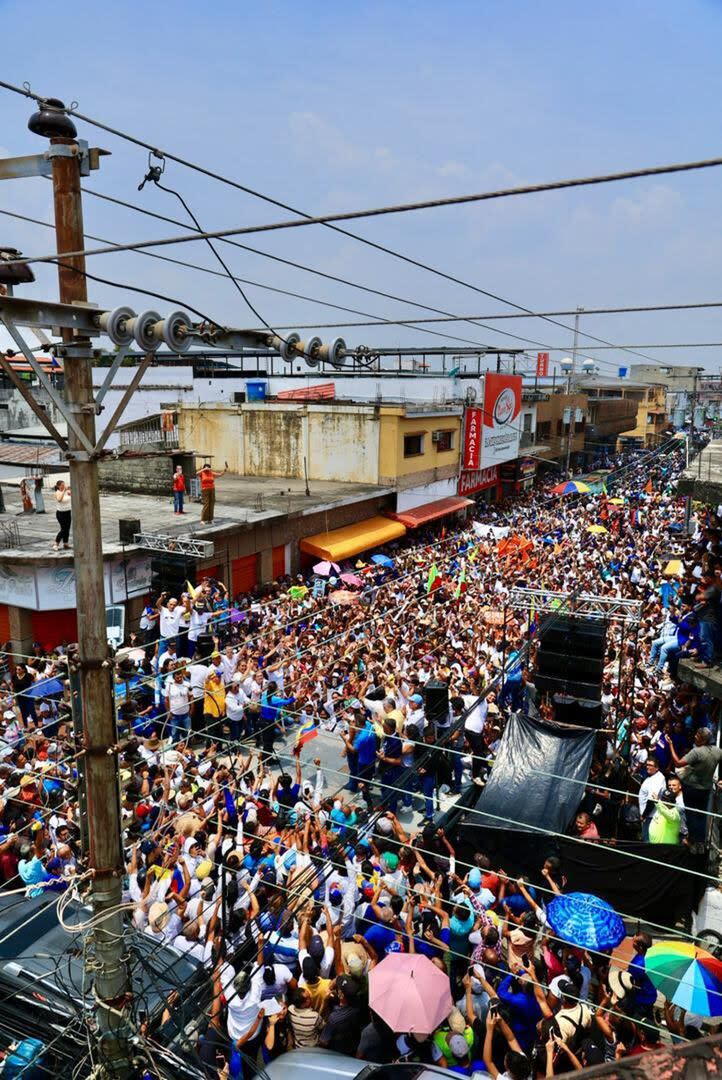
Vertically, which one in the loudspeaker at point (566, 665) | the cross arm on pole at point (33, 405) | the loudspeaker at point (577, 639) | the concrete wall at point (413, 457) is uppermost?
the cross arm on pole at point (33, 405)

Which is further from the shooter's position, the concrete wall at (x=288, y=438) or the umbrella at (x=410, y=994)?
the concrete wall at (x=288, y=438)

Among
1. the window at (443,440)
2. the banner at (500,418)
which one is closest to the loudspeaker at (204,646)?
the window at (443,440)

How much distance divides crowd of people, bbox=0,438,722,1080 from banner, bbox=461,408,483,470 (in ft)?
55.3

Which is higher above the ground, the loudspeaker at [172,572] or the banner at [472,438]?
the banner at [472,438]

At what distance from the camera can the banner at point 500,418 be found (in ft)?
108

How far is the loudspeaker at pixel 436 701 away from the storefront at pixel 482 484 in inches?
901

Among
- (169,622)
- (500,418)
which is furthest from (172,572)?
(500,418)

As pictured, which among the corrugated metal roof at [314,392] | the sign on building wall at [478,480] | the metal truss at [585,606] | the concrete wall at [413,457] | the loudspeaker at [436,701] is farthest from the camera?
the corrugated metal roof at [314,392]

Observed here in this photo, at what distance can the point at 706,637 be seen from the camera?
833 cm

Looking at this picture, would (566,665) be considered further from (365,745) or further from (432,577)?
(432,577)

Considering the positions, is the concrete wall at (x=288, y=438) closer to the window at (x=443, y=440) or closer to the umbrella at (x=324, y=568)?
the window at (x=443, y=440)

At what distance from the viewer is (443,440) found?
101 ft

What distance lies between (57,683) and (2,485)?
1372 cm

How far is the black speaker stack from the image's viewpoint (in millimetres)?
10641
